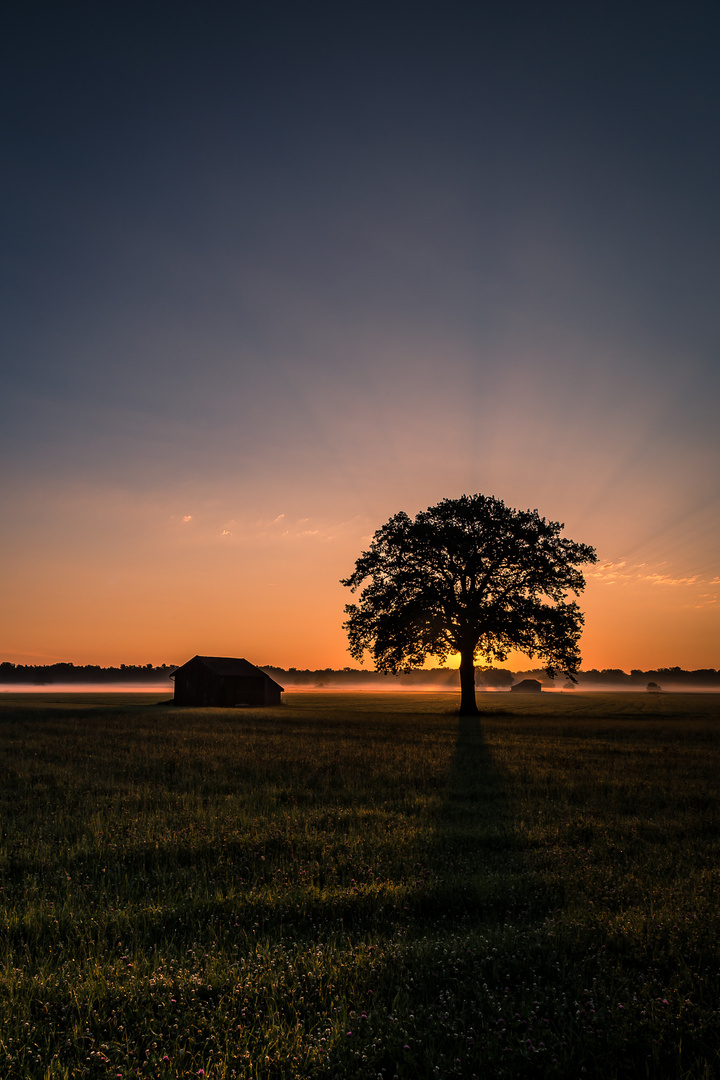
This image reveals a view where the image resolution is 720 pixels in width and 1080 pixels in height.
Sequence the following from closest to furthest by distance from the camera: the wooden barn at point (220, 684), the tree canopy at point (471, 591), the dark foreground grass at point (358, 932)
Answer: the dark foreground grass at point (358, 932) < the tree canopy at point (471, 591) < the wooden barn at point (220, 684)

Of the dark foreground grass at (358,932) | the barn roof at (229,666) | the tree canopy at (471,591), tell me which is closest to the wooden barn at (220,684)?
the barn roof at (229,666)

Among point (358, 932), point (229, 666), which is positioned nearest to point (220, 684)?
point (229, 666)

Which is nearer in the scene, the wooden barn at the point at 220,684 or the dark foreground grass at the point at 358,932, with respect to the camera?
the dark foreground grass at the point at 358,932

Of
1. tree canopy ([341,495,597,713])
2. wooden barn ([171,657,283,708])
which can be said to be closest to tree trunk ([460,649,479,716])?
tree canopy ([341,495,597,713])

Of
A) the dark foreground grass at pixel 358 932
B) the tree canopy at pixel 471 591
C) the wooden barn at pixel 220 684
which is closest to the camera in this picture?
the dark foreground grass at pixel 358 932

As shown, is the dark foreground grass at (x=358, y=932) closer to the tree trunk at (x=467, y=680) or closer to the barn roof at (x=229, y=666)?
the tree trunk at (x=467, y=680)

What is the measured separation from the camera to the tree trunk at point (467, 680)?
43.3 metres

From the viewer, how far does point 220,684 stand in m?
68.3

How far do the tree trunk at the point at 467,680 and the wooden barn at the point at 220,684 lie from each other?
3390 cm

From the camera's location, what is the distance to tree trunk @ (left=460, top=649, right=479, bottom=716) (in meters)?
43.3

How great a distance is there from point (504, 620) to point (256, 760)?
1101 inches

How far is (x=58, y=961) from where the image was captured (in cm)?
502

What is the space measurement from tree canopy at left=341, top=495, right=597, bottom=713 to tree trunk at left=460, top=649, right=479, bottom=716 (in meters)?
0.09

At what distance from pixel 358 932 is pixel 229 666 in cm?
6920
